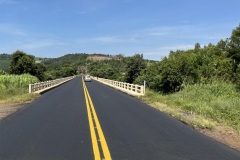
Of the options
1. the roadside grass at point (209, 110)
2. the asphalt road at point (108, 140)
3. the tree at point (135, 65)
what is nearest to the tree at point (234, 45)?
the tree at point (135, 65)

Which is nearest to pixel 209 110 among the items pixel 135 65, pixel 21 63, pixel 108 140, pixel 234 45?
pixel 108 140

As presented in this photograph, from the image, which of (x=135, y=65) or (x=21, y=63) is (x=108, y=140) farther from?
(x=21, y=63)

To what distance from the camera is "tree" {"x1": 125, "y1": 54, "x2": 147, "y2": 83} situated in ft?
125

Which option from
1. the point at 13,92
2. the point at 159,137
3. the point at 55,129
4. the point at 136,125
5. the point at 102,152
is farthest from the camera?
the point at 13,92

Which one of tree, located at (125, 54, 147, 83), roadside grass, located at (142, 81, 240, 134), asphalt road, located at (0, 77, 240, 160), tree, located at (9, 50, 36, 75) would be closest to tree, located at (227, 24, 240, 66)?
tree, located at (125, 54, 147, 83)

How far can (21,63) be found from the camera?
162 ft

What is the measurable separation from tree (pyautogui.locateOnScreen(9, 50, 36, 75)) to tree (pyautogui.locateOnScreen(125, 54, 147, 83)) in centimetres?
2673

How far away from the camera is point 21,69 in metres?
50.5

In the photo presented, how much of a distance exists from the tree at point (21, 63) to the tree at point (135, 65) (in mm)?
26728

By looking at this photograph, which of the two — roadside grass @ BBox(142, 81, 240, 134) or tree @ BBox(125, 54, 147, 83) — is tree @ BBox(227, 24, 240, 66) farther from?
roadside grass @ BBox(142, 81, 240, 134)

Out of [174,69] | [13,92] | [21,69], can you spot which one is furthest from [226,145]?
[21,69]

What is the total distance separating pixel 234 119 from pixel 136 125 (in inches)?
169

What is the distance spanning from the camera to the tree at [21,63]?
49625 millimetres

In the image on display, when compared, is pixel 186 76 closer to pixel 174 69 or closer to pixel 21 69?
pixel 174 69
